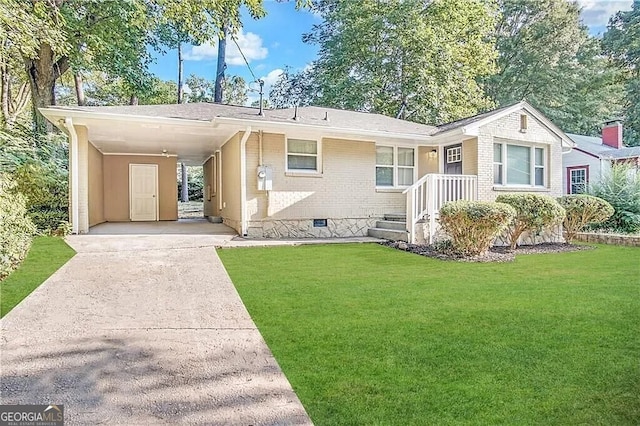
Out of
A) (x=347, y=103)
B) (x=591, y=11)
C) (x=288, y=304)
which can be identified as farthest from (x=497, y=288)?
(x=591, y=11)

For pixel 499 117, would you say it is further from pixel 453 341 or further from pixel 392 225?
pixel 453 341

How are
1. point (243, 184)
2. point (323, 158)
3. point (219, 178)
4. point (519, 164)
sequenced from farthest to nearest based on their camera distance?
point (219, 178) < point (519, 164) < point (323, 158) < point (243, 184)

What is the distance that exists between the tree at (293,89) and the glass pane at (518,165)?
14.1m

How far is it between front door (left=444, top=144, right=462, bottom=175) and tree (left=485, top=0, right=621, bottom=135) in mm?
17701

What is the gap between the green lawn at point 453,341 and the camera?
2.40 meters

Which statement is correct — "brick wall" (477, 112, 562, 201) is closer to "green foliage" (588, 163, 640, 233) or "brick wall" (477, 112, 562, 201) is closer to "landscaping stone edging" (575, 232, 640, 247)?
"landscaping stone edging" (575, 232, 640, 247)

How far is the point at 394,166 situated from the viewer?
12.4 meters

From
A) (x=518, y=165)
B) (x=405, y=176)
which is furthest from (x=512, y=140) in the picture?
(x=405, y=176)

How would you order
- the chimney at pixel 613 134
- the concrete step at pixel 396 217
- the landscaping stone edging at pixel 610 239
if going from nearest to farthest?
the landscaping stone edging at pixel 610 239 → the concrete step at pixel 396 217 → the chimney at pixel 613 134

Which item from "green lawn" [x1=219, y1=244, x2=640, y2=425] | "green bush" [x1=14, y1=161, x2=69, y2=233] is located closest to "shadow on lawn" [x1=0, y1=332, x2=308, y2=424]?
"green lawn" [x1=219, y1=244, x2=640, y2=425]

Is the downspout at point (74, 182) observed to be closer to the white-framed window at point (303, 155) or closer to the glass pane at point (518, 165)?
the white-framed window at point (303, 155)

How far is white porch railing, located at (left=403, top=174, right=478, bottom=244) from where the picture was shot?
30.9ft

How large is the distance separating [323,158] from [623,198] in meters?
9.15

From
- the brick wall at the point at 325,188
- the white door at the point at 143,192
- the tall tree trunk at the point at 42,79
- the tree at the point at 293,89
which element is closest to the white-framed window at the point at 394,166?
the brick wall at the point at 325,188
